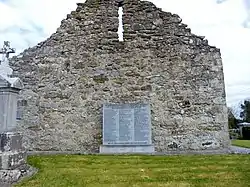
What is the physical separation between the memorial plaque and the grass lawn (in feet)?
5.90

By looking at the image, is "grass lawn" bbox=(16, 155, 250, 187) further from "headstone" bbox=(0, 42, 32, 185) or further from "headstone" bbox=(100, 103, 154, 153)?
"headstone" bbox=(100, 103, 154, 153)

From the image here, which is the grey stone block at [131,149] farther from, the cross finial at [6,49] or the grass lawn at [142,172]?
the cross finial at [6,49]

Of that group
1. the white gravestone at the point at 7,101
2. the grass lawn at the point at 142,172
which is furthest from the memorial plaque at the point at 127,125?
the white gravestone at the point at 7,101

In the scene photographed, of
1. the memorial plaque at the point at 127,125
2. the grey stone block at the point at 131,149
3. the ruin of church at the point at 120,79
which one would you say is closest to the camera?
the grey stone block at the point at 131,149

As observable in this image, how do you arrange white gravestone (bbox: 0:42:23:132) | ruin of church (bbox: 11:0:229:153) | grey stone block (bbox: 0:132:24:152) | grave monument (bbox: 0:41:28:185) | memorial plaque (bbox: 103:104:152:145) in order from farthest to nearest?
1. ruin of church (bbox: 11:0:229:153)
2. memorial plaque (bbox: 103:104:152:145)
3. white gravestone (bbox: 0:42:23:132)
4. grey stone block (bbox: 0:132:24:152)
5. grave monument (bbox: 0:41:28:185)

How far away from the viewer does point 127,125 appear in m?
9.52

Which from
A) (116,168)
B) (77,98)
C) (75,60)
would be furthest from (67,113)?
(116,168)

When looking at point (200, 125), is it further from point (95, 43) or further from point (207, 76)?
point (95, 43)

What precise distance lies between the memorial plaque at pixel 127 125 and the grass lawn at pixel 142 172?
1.80m

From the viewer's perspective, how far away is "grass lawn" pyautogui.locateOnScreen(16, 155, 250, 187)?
17.3 ft

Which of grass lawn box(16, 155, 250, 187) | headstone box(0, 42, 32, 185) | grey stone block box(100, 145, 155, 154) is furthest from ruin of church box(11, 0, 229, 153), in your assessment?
headstone box(0, 42, 32, 185)

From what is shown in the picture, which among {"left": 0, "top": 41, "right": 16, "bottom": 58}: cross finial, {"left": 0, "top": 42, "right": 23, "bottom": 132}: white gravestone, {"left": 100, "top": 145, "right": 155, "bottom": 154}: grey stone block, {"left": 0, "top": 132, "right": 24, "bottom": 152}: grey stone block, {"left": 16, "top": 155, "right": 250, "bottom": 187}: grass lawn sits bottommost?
{"left": 16, "top": 155, "right": 250, "bottom": 187}: grass lawn

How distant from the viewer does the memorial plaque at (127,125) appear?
946 centimetres

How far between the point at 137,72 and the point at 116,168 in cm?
451
